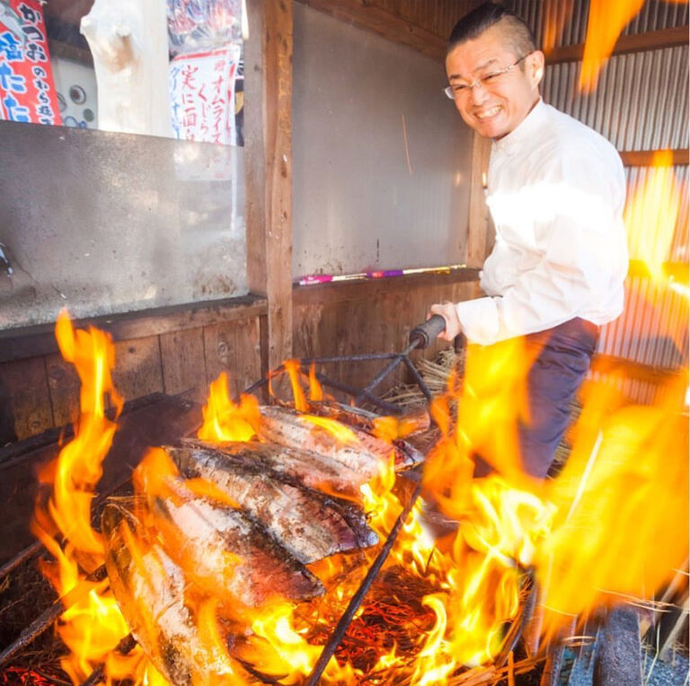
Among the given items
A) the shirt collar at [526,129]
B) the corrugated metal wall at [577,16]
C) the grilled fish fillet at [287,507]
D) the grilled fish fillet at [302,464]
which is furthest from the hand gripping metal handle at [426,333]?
the corrugated metal wall at [577,16]

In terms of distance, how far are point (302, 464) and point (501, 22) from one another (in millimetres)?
2825

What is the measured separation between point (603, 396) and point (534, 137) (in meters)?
4.62

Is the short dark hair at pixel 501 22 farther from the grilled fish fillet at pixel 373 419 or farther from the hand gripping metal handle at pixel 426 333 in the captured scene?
the grilled fish fillet at pixel 373 419

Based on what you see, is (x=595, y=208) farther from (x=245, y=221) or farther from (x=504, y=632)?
(x=245, y=221)

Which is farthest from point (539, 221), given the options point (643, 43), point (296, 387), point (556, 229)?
point (643, 43)

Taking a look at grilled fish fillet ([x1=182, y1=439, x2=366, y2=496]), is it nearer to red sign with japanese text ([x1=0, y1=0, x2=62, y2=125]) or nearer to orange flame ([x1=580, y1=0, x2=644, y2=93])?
red sign with japanese text ([x1=0, y1=0, x2=62, y2=125])

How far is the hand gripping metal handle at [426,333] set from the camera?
261 cm

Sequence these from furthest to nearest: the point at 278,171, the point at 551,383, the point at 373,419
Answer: the point at 278,171 < the point at 551,383 < the point at 373,419

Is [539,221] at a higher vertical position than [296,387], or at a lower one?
higher

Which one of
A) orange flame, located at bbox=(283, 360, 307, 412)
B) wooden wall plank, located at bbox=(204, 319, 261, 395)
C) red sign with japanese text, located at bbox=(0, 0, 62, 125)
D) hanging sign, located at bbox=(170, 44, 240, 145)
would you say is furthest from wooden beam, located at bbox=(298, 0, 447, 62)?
orange flame, located at bbox=(283, 360, 307, 412)

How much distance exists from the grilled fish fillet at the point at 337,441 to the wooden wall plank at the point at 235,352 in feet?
5.43

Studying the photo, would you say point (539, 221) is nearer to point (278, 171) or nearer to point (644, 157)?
point (278, 171)

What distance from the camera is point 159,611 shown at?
5.02 feet

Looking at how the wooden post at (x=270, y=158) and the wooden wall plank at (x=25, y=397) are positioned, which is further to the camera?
the wooden post at (x=270, y=158)
